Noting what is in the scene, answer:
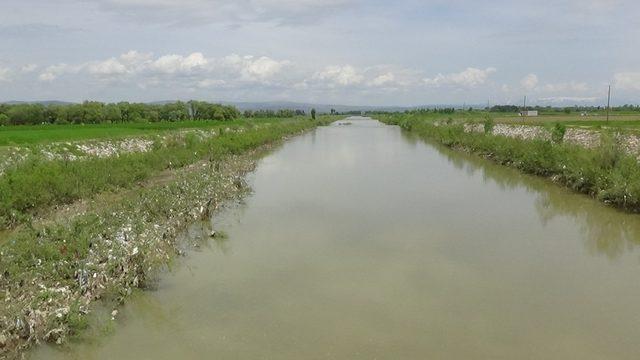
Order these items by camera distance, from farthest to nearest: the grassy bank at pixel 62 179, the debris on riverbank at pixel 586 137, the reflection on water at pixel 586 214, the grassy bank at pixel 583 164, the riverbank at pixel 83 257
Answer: the debris on riverbank at pixel 586 137 < the grassy bank at pixel 583 164 < the grassy bank at pixel 62 179 < the reflection on water at pixel 586 214 < the riverbank at pixel 83 257

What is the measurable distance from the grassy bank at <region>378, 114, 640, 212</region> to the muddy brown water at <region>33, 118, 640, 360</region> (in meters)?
0.70

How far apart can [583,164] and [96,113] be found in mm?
48327

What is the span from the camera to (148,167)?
18.7m

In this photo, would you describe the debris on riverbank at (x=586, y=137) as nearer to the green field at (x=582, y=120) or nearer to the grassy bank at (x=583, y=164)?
the grassy bank at (x=583, y=164)

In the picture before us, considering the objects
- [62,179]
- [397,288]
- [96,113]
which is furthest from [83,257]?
[96,113]

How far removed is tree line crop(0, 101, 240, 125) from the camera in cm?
5012

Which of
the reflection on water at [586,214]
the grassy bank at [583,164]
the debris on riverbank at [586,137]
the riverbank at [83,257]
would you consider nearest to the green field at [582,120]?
the debris on riverbank at [586,137]

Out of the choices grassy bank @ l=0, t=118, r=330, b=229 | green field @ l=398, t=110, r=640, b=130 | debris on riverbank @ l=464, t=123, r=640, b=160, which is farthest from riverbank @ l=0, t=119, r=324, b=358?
green field @ l=398, t=110, r=640, b=130

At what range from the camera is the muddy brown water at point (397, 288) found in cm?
609

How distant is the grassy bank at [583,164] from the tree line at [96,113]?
40.9 metres

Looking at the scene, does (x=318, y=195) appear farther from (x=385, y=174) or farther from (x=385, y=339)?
(x=385, y=339)

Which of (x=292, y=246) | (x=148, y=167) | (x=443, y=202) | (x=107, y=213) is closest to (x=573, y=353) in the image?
(x=292, y=246)

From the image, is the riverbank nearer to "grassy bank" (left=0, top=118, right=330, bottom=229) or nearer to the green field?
"grassy bank" (left=0, top=118, right=330, bottom=229)

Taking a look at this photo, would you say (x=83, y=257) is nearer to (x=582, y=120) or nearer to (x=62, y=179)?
(x=62, y=179)
